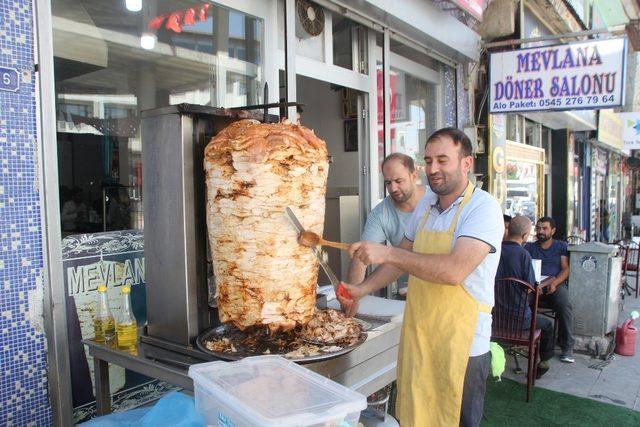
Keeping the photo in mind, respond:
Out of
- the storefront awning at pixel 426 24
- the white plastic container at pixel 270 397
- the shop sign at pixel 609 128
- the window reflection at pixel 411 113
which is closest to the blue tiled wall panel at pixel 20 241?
the white plastic container at pixel 270 397

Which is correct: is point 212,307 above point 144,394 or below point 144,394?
above

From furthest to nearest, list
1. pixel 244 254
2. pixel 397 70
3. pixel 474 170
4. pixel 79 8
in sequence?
pixel 474 170 → pixel 397 70 → pixel 79 8 → pixel 244 254

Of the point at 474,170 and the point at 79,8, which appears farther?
the point at 474,170

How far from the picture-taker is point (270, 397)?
123 centimetres

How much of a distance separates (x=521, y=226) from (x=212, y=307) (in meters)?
3.88

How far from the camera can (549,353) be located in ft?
16.3

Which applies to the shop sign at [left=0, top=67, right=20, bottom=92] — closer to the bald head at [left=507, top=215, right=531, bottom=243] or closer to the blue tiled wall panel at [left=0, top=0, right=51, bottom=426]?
the blue tiled wall panel at [left=0, top=0, right=51, bottom=426]

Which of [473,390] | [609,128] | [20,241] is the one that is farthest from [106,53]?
[609,128]

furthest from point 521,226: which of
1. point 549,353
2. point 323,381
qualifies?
point 323,381

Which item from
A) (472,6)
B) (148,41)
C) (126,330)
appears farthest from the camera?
(472,6)

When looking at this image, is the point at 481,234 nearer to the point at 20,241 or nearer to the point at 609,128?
the point at 20,241

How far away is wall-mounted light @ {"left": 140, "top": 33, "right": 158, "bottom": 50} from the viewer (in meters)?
3.28

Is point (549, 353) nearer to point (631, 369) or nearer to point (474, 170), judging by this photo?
point (631, 369)

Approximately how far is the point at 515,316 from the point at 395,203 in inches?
66.7
